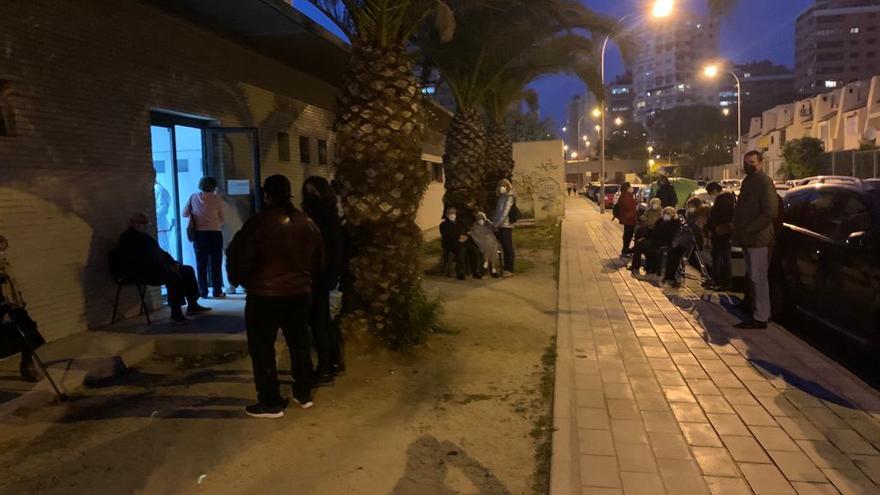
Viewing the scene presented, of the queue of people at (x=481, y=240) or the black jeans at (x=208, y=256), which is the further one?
the queue of people at (x=481, y=240)

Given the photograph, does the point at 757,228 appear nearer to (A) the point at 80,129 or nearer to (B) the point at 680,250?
(B) the point at 680,250

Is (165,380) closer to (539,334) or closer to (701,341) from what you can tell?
(539,334)

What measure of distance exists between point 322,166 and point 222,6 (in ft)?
18.7

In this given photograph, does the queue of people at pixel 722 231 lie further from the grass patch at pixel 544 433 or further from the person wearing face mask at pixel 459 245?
the person wearing face mask at pixel 459 245

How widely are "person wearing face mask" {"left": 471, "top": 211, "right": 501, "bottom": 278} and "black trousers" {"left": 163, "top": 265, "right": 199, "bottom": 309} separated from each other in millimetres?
4962

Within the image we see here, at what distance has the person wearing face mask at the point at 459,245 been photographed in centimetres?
1101

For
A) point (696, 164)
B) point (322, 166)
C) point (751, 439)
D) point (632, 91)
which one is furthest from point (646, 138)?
point (751, 439)

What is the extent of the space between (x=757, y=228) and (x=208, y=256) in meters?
6.48

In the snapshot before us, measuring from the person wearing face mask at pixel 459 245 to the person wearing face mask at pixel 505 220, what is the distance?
0.69m

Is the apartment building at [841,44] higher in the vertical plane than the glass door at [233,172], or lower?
higher

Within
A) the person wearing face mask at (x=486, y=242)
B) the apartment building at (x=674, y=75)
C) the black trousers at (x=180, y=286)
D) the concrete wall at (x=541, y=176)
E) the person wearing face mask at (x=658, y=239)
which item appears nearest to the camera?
the black trousers at (x=180, y=286)

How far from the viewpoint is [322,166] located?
1349cm

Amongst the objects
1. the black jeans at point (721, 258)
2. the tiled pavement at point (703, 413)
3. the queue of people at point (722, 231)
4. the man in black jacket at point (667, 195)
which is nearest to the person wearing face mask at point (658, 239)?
the queue of people at point (722, 231)

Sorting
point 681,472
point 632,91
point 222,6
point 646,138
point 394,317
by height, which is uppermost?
point 632,91
